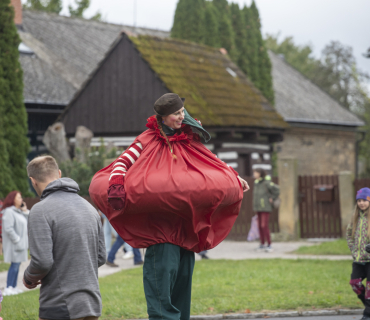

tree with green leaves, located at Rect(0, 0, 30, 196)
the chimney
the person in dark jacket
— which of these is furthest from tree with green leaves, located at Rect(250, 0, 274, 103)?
the person in dark jacket

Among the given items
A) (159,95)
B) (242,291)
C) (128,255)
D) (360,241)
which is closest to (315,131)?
(159,95)

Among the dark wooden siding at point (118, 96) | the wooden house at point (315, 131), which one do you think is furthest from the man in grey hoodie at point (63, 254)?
the wooden house at point (315, 131)

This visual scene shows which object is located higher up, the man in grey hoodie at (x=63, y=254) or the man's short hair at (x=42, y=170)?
the man's short hair at (x=42, y=170)

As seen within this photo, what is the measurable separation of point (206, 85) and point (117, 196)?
15725 mm

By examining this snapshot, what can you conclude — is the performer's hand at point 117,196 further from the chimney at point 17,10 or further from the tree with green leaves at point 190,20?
the tree with green leaves at point 190,20

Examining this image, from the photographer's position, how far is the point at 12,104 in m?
16.5

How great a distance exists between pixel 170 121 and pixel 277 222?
12.3 meters

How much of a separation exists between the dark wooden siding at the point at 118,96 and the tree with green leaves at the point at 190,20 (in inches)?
306

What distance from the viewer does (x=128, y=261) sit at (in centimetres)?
1221

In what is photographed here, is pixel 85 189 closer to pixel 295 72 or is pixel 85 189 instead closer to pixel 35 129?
pixel 35 129

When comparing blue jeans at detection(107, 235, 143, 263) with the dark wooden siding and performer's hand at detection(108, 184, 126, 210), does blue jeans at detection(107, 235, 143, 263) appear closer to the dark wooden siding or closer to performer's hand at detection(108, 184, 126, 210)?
performer's hand at detection(108, 184, 126, 210)

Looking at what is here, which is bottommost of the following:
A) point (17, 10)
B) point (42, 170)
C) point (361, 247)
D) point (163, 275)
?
point (361, 247)

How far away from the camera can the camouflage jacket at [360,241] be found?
7035 mm

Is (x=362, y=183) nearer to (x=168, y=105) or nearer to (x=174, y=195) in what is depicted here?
(x=168, y=105)
